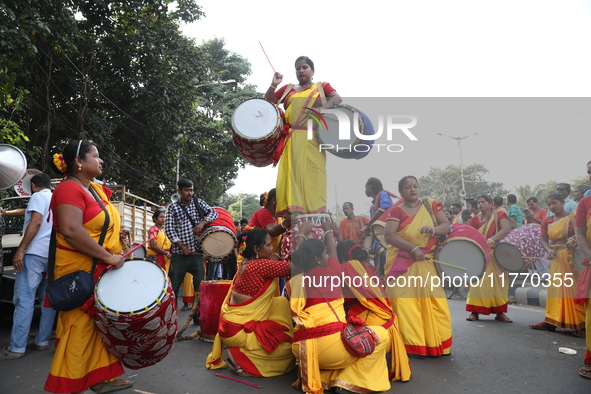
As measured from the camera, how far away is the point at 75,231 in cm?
267

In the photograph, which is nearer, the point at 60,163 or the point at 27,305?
the point at 60,163

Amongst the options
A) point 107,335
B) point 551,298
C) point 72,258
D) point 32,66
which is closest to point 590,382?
point 551,298

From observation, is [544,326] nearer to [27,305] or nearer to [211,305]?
[211,305]

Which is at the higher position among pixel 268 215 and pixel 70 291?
pixel 268 215

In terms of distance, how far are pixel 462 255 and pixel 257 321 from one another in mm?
2102

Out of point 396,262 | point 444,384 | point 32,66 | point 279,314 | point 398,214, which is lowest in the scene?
point 444,384

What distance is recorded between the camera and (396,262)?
420 centimetres

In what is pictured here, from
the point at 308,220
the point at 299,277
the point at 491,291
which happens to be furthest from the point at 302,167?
the point at 491,291

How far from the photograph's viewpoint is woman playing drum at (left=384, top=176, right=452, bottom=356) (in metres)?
4.03

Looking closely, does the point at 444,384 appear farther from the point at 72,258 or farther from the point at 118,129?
the point at 118,129

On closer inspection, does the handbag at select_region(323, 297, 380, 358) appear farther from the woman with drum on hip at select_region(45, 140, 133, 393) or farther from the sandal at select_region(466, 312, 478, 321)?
the sandal at select_region(466, 312, 478, 321)

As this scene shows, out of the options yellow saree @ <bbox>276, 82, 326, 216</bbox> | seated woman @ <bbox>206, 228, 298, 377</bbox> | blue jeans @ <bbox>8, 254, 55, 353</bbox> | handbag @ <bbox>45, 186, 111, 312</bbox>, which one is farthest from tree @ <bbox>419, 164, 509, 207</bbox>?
blue jeans @ <bbox>8, 254, 55, 353</bbox>

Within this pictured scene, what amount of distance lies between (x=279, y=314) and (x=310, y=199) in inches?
40.8

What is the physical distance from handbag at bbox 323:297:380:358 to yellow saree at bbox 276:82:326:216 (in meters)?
0.94
